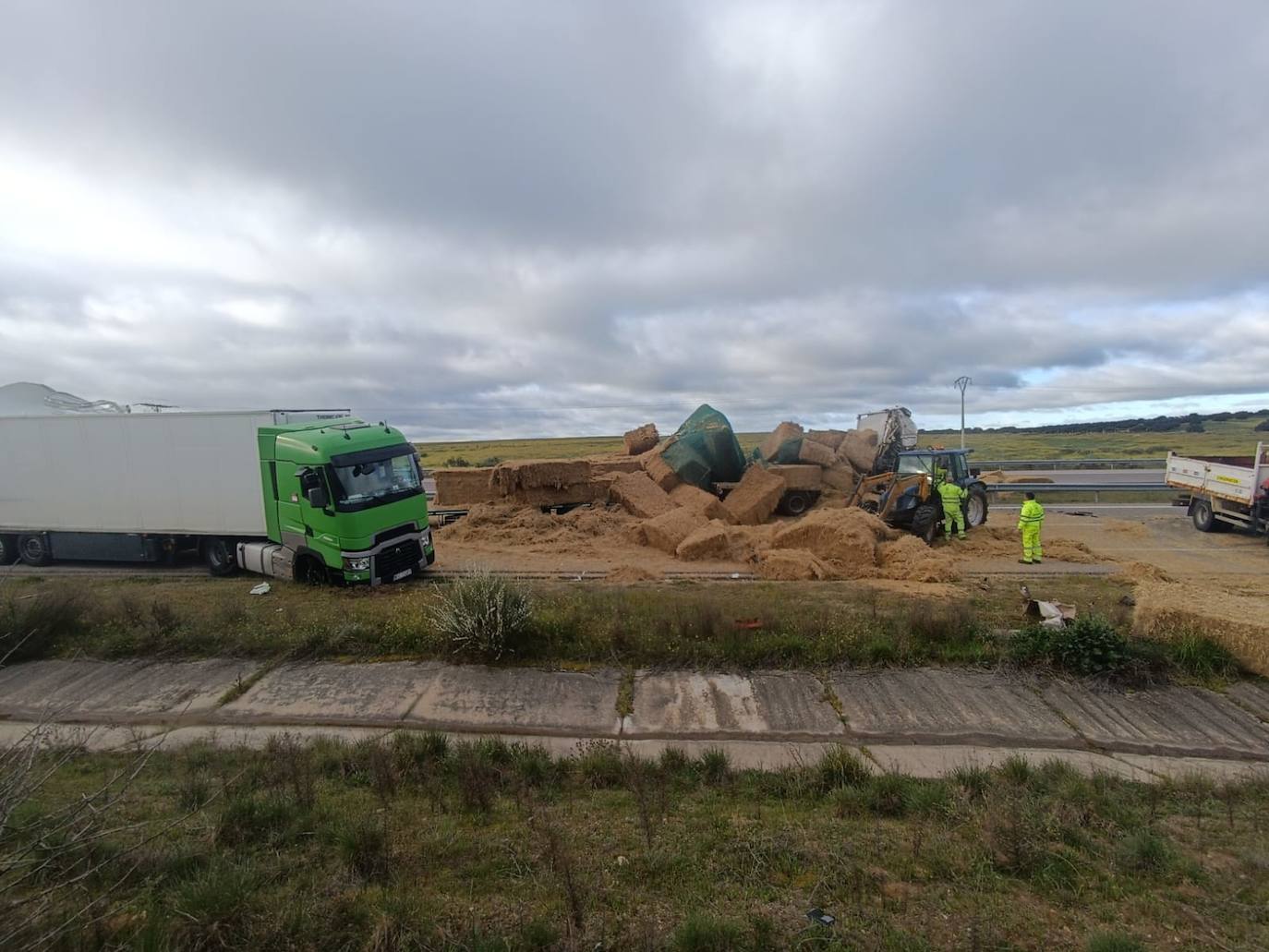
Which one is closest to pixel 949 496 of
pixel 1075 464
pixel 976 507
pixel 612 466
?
pixel 976 507

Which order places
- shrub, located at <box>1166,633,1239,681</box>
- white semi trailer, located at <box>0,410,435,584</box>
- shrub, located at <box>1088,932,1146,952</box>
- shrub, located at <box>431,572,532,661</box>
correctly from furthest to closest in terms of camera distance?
white semi trailer, located at <box>0,410,435,584</box>, shrub, located at <box>431,572,532,661</box>, shrub, located at <box>1166,633,1239,681</box>, shrub, located at <box>1088,932,1146,952</box>

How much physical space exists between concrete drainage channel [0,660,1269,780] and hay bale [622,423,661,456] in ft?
48.6

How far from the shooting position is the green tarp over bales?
1931 cm

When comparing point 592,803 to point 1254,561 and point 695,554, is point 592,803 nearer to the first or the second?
point 695,554

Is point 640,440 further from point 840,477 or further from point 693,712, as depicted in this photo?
point 693,712

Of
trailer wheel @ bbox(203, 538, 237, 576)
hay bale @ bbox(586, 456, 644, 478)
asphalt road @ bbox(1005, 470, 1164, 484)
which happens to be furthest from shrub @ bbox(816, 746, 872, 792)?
asphalt road @ bbox(1005, 470, 1164, 484)

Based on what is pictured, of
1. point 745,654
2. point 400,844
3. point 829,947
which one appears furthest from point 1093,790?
point 400,844

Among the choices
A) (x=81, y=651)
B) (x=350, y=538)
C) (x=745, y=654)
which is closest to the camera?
(x=745, y=654)

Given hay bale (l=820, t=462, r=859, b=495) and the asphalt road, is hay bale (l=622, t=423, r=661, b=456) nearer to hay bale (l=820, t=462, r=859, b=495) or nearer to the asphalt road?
hay bale (l=820, t=462, r=859, b=495)

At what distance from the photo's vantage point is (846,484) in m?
19.8

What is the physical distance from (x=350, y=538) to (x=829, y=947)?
10.9m

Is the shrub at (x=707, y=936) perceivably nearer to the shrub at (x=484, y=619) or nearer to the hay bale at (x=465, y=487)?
the shrub at (x=484, y=619)

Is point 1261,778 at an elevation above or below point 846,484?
below

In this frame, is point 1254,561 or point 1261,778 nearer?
point 1261,778
